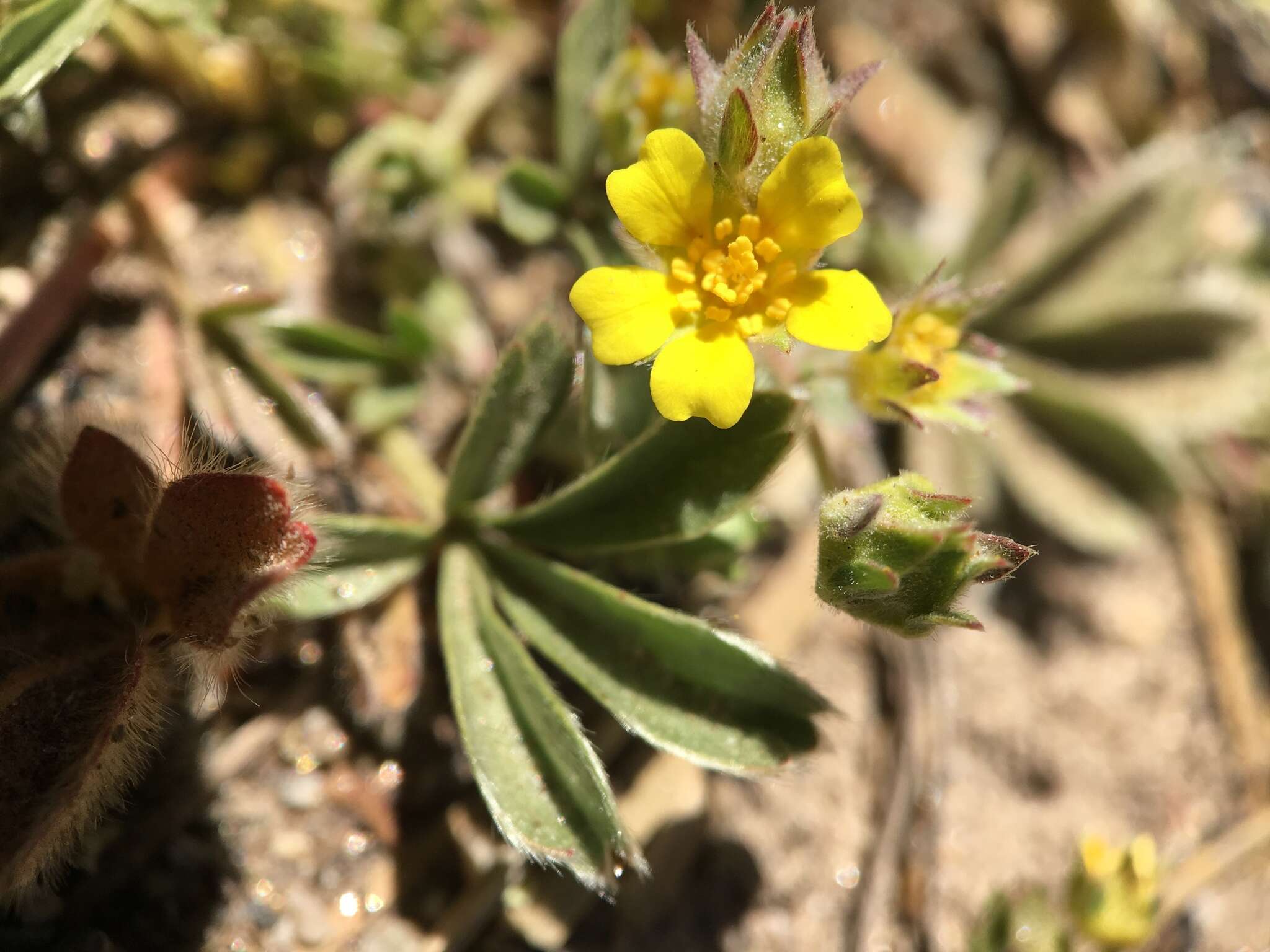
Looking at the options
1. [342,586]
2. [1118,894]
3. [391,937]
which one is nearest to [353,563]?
[342,586]

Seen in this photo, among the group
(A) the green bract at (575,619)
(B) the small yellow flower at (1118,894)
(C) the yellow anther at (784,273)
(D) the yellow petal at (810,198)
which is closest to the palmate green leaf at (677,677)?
(A) the green bract at (575,619)

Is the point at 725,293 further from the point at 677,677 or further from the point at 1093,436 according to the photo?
the point at 1093,436

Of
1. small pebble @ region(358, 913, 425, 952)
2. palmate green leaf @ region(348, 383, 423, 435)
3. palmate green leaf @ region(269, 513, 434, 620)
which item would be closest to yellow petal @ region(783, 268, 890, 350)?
palmate green leaf @ region(269, 513, 434, 620)

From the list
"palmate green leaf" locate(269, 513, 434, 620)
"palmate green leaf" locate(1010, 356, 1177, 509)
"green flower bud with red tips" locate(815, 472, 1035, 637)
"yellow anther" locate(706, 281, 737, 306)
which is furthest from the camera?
"palmate green leaf" locate(1010, 356, 1177, 509)

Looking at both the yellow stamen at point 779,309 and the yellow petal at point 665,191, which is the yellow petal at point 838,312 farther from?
the yellow petal at point 665,191

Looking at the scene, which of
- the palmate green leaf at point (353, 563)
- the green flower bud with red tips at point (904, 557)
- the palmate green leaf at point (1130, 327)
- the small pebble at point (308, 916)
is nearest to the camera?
the green flower bud with red tips at point (904, 557)

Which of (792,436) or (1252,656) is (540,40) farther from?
(1252,656)

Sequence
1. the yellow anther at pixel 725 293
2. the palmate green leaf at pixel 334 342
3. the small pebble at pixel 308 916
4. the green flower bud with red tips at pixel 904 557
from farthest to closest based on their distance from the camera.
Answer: the palmate green leaf at pixel 334 342
the small pebble at pixel 308 916
the yellow anther at pixel 725 293
the green flower bud with red tips at pixel 904 557

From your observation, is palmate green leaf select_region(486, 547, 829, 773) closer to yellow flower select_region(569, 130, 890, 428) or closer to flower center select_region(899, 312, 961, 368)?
yellow flower select_region(569, 130, 890, 428)
